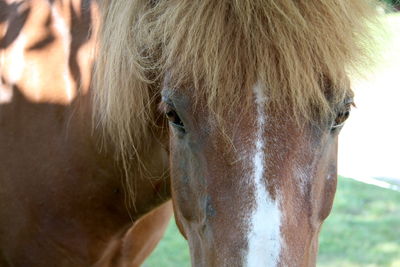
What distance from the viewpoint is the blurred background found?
4832 millimetres

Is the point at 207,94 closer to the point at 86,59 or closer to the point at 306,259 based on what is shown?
the point at 306,259

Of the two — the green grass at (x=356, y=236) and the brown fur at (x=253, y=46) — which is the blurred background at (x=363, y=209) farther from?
the brown fur at (x=253, y=46)

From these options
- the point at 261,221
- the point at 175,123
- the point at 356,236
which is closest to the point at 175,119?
the point at 175,123

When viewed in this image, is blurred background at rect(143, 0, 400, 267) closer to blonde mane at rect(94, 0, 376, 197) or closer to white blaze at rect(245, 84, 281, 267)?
blonde mane at rect(94, 0, 376, 197)

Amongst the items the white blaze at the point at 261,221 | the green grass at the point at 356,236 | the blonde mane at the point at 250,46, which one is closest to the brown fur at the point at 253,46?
the blonde mane at the point at 250,46

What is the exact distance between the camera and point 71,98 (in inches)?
91.9

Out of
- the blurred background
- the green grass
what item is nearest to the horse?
the blurred background

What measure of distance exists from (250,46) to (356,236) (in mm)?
3700

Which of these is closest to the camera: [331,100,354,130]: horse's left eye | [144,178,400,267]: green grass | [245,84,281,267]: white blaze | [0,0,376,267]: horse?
[245,84,281,267]: white blaze

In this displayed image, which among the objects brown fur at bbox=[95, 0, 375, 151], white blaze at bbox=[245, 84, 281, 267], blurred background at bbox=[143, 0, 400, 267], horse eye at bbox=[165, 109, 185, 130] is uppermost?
brown fur at bbox=[95, 0, 375, 151]

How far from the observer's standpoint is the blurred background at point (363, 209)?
483 cm

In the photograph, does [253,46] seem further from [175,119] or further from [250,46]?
[175,119]

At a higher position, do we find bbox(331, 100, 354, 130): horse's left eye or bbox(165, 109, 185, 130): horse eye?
bbox(165, 109, 185, 130): horse eye

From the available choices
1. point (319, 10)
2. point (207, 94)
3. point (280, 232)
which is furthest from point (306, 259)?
point (319, 10)
